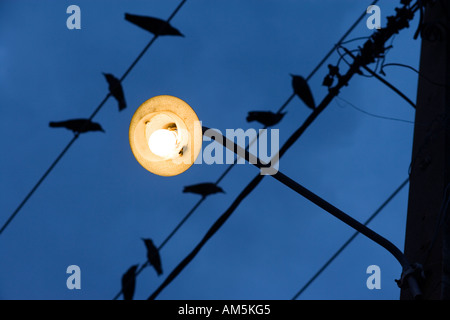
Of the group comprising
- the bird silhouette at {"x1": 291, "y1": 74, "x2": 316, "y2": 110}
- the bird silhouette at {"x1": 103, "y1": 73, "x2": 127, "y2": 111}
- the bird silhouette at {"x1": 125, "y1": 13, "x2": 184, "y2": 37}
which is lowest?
the bird silhouette at {"x1": 291, "y1": 74, "x2": 316, "y2": 110}

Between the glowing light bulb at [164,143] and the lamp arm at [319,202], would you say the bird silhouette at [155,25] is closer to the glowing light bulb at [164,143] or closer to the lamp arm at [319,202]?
the glowing light bulb at [164,143]

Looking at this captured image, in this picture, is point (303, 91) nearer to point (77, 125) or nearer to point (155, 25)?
point (155, 25)

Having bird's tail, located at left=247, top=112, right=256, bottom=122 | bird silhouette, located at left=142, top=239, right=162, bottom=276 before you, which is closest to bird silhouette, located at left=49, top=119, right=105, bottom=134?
bird silhouette, located at left=142, top=239, right=162, bottom=276

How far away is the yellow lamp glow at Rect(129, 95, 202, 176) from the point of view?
300cm

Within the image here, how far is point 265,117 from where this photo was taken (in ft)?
19.8

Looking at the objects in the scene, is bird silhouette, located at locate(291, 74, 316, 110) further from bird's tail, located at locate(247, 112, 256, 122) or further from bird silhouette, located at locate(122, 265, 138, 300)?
bird silhouette, located at locate(122, 265, 138, 300)

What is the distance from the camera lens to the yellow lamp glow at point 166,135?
300 cm

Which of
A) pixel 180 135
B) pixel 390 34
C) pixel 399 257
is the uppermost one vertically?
pixel 390 34

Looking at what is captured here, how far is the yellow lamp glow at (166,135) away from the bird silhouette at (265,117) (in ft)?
9.61

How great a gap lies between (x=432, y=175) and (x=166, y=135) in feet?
4.71
